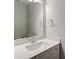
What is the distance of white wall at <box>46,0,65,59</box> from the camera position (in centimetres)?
240

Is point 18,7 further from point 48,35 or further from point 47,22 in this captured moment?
point 48,35

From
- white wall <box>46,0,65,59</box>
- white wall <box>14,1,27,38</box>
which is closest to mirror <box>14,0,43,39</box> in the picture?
white wall <box>14,1,27,38</box>

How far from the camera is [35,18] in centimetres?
249

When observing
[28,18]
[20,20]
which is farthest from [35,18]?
[20,20]

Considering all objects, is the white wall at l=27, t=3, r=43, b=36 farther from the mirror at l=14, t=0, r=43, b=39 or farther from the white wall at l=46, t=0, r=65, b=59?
the white wall at l=46, t=0, r=65, b=59

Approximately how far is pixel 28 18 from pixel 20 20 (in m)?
0.31

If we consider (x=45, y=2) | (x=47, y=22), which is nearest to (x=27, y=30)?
(x=47, y=22)

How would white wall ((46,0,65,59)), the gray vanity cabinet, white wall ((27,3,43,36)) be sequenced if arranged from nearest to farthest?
the gray vanity cabinet, white wall ((27,3,43,36)), white wall ((46,0,65,59))

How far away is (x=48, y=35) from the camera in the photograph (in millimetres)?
2705

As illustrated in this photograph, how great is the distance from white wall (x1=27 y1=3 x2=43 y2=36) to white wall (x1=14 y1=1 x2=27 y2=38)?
5.3 inches

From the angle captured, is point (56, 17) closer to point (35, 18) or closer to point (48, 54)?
point (35, 18)
